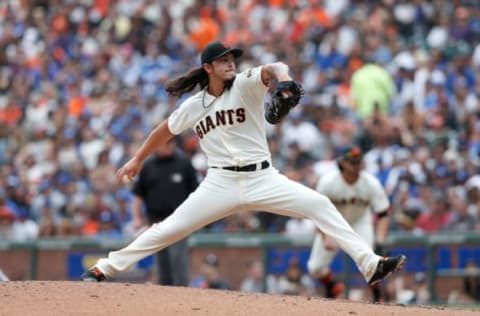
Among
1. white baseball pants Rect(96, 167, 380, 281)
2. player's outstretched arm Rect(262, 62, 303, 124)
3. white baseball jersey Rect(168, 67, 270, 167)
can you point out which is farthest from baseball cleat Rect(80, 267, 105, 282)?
player's outstretched arm Rect(262, 62, 303, 124)

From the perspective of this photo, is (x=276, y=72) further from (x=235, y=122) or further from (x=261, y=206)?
(x=261, y=206)

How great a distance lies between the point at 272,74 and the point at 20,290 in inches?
96.0

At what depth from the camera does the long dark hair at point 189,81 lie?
9.68m

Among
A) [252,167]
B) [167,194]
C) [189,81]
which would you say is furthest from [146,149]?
[167,194]

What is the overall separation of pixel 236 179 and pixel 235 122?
427mm

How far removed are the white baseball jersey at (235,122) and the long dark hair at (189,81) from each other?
211 millimetres

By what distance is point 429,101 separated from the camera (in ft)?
56.9

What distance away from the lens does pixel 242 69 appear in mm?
18953

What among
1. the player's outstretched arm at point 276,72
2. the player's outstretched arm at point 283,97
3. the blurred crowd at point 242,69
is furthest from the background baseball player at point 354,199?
the player's outstretched arm at point 283,97

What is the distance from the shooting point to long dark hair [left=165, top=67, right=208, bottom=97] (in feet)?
31.8

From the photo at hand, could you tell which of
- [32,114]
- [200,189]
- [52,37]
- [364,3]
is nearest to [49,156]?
[32,114]

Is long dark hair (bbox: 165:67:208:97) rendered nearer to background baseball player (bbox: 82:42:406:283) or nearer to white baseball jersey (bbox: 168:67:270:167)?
background baseball player (bbox: 82:42:406:283)

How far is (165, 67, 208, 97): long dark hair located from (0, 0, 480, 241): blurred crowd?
624 cm

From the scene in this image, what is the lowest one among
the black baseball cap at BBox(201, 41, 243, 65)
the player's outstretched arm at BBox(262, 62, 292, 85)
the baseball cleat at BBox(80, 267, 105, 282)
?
the baseball cleat at BBox(80, 267, 105, 282)
